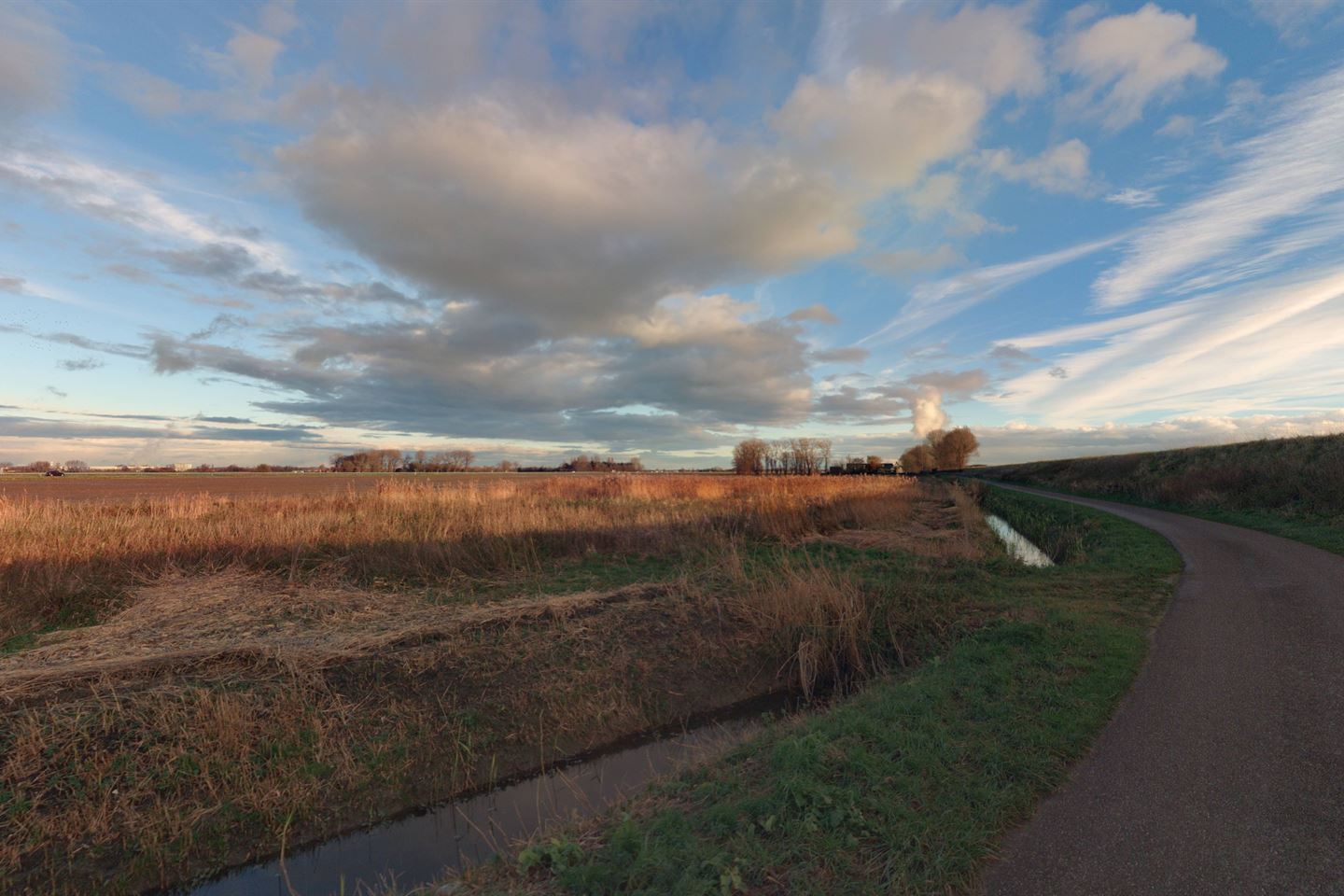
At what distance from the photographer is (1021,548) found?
2539 centimetres

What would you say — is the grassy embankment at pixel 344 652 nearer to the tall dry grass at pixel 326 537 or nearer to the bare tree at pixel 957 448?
the tall dry grass at pixel 326 537

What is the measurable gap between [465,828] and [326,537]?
12878 mm

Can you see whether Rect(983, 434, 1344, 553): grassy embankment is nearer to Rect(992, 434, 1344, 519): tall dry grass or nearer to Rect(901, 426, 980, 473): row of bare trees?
Rect(992, 434, 1344, 519): tall dry grass

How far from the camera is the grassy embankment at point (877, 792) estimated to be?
412 cm

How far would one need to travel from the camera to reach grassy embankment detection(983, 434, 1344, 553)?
1948 centimetres

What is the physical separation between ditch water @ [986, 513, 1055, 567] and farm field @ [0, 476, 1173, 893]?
8.44 feet

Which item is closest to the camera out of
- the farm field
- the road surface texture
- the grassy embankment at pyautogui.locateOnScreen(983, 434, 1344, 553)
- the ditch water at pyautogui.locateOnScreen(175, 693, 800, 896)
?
the road surface texture

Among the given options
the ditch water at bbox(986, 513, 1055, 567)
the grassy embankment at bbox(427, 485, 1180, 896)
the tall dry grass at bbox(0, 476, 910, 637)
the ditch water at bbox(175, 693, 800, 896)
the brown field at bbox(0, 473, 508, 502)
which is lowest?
the ditch water at bbox(175, 693, 800, 896)

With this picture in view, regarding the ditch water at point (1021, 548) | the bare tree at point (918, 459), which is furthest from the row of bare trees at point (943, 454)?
the ditch water at point (1021, 548)

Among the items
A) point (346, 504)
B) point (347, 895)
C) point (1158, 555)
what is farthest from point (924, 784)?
point (346, 504)

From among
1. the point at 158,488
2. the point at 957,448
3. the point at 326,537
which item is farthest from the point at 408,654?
the point at 957,448

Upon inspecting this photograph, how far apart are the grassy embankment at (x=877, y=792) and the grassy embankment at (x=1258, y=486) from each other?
1403cm

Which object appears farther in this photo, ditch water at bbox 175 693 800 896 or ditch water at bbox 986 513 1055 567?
ditch water at bbox 986 513 1055 567

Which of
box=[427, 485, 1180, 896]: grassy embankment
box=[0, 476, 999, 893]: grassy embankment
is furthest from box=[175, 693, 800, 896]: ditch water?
box=[427, 485, 1180, 896]: grassy embankment
